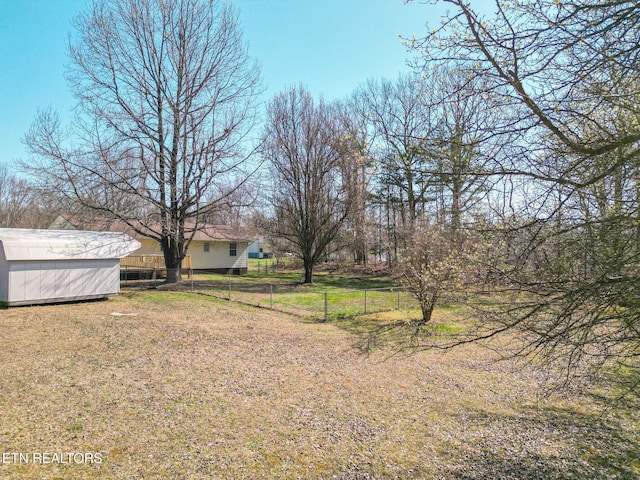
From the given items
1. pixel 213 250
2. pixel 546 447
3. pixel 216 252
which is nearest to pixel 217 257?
pixel 216 252

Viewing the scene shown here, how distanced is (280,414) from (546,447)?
3.34m

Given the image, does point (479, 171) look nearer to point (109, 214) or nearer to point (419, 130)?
point (419, 130)

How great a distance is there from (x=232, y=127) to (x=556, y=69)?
1595cm

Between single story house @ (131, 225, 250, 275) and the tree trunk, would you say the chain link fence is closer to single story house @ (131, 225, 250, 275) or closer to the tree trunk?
the tree trunk

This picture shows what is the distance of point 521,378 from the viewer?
731cm

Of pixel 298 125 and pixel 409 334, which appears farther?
pixel 298 125

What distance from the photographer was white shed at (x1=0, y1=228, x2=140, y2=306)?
10.9 m

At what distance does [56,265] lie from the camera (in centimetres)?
1178

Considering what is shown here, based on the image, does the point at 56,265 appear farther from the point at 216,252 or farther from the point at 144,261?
the point at 216,252

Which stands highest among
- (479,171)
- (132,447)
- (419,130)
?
(419,130)

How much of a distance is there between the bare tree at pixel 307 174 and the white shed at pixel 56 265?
11.4 meters

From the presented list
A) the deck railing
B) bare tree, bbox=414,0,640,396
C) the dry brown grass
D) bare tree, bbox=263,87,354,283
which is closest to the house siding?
the deck railing

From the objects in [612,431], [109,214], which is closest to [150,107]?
[109,214]

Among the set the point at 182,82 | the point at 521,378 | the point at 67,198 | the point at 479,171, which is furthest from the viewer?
the point at 182,82
